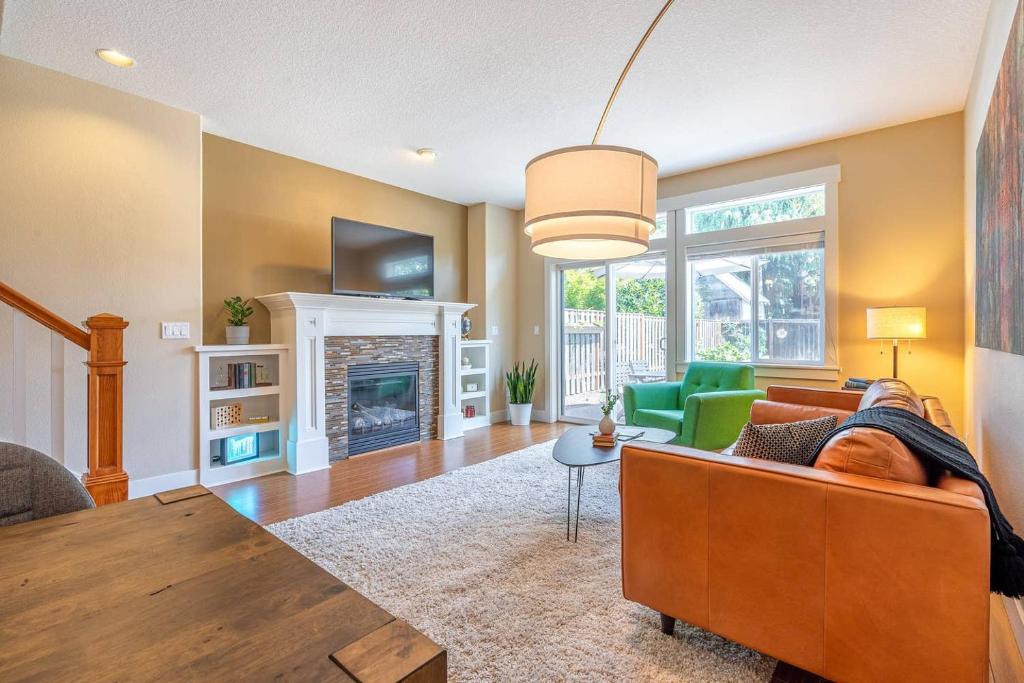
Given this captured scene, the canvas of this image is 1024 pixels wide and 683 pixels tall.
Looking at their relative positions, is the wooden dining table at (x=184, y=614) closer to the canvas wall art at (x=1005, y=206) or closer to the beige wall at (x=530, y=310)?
the canvas wall art at (x=1005, y=206)

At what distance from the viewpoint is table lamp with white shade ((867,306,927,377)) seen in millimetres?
3363

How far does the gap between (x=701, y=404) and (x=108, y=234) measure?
13.7 feet

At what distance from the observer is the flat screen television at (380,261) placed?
169 inches

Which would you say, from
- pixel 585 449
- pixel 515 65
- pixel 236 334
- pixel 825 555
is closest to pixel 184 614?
pixel 825 555

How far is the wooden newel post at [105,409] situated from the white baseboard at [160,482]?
1.46m

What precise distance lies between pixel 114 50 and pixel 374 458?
10.8 ft

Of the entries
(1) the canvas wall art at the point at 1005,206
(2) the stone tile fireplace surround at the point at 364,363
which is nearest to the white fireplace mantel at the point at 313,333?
(2) the stone tile fireplace surround at the point at 364,363

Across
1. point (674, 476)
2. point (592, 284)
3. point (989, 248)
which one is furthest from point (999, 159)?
point (592, 284)

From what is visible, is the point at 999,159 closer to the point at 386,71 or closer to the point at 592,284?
the point at 386,71

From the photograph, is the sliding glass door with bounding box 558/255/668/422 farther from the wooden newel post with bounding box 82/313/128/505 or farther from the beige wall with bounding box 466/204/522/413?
the wooden newel post with bounding box 82/313/128/505

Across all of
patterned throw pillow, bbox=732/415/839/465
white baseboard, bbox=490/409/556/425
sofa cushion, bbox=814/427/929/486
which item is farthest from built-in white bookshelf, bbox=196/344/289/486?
sofa cushion, bbox=814/427/929/486

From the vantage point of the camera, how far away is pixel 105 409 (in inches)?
80.0

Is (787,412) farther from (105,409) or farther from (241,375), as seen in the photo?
(241,375)

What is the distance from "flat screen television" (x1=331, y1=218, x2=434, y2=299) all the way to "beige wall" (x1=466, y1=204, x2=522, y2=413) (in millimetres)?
1012
